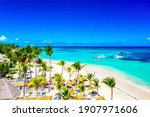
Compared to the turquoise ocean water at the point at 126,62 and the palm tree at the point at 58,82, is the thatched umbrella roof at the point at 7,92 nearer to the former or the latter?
the palm tree at the point at 58,82

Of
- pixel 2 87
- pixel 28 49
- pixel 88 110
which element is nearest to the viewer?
pixel 88 110

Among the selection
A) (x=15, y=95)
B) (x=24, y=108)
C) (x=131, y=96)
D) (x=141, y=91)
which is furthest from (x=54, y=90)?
(x=24, y=108)

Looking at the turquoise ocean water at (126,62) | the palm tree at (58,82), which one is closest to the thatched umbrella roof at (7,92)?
the palm tree at (58,82)

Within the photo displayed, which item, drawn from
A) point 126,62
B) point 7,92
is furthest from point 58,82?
point 126,62

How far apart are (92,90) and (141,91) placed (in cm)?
836

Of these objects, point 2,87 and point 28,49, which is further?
point 28,49

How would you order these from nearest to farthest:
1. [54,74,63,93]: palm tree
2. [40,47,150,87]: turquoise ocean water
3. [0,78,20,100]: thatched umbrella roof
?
[0,78,20,100]: thatched umbrella roof < [54,74,63,93]: palm tree < [40,47,150,87]: turquoise ocean water

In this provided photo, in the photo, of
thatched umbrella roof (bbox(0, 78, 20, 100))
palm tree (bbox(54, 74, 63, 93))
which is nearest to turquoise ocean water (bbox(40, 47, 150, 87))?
palm tree (bbox(54, 74, 63, 93))

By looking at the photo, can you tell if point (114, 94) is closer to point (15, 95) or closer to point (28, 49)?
point (15, 95)

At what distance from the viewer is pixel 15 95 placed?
22828 millimetres

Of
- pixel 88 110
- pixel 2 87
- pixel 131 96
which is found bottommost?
pixel 131 96

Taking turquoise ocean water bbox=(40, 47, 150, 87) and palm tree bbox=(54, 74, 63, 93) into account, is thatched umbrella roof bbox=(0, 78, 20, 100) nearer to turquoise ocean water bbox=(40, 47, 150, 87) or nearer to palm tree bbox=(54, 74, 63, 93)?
palm tree bbox=(54, 74, 63, 93)

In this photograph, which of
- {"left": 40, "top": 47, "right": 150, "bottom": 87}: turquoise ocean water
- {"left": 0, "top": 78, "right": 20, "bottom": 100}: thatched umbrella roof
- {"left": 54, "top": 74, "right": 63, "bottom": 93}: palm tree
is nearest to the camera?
{"left": 0, "top": 78, "right": 20, "bottom": 100}: thatched umbrella roof

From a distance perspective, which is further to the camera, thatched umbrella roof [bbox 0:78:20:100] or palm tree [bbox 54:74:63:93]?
palm tree [bbox 54:74:63:93]
